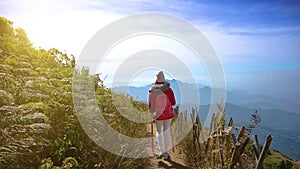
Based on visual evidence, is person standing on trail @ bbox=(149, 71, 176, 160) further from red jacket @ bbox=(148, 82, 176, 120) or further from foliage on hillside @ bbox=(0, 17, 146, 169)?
foliage on hillside @ bbox=(0, 17, 146, 169)

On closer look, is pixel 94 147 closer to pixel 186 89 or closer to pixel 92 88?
pixel 92 88

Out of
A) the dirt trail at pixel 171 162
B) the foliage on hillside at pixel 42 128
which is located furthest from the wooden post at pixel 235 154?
the dirt trail at pixel 171 162

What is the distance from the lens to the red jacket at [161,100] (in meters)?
6.95

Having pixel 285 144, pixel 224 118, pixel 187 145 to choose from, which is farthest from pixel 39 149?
pixel 285 144

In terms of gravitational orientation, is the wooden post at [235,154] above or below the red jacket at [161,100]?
below

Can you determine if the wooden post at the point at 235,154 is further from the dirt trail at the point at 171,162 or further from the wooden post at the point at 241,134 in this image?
the dirt trail at the point at 171,162

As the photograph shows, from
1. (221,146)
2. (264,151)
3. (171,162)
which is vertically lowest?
(171,162)

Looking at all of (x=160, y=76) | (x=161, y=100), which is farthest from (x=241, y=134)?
(x=160, y=76)

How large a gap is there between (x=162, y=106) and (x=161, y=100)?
147 millimetres

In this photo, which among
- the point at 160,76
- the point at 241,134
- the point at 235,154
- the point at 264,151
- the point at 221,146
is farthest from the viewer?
the point at 160,76

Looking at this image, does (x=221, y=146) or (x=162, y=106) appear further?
(x=162, y=106)

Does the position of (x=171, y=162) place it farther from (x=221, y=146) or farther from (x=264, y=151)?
(x=264, y=151)

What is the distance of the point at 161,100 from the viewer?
695cm

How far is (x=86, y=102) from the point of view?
226 inches
